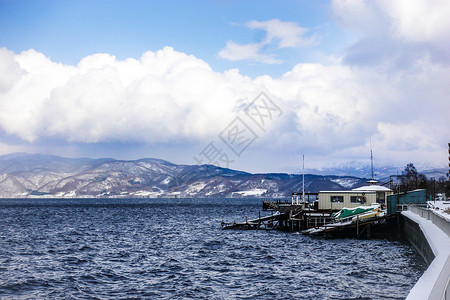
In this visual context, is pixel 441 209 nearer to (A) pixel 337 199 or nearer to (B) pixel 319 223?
(A) pixel 337 199

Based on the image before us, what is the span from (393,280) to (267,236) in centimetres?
3243

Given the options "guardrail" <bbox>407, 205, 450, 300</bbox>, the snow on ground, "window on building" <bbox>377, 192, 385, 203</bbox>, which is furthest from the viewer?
"window on building" <bbox>377, 192, 385, 203</bbox>

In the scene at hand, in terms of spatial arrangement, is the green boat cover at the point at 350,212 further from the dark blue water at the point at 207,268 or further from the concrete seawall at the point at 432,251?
the dark blue water at the point at 207,268

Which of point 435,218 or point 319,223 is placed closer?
point 435,218

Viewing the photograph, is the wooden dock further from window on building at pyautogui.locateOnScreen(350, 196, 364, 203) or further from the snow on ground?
the snow on ground

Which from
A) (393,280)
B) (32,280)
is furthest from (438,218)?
(32,280)

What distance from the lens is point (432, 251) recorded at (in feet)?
90.9

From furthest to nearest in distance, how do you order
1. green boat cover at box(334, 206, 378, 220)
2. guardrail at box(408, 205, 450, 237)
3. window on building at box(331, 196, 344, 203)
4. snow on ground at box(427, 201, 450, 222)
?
1. window on building at box(331, 196, 344, 203)
2. green boat cover at box(334, 206, 378, 220)
3. snow on ground at box(427, 201, 450, 222)
4. guardrail at box(408, 205, 450, 237)

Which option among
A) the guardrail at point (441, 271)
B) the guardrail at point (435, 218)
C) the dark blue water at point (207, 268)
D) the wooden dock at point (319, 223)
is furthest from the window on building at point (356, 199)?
the guardrail at point (441, 271)

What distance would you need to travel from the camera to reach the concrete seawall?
40.9 ft

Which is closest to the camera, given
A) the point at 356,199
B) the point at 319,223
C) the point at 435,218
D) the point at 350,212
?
the point at 435,218

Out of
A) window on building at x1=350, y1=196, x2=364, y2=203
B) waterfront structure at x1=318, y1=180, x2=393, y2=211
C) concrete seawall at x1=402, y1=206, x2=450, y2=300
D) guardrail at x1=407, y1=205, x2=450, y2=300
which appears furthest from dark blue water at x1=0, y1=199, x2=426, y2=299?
window on building at x1=350, y1=196, x2=364, y2=203

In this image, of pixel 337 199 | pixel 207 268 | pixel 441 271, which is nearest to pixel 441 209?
pixel 337 199

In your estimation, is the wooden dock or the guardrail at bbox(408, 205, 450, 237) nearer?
the guardrail at bbox(408, 205, 450, 237)
